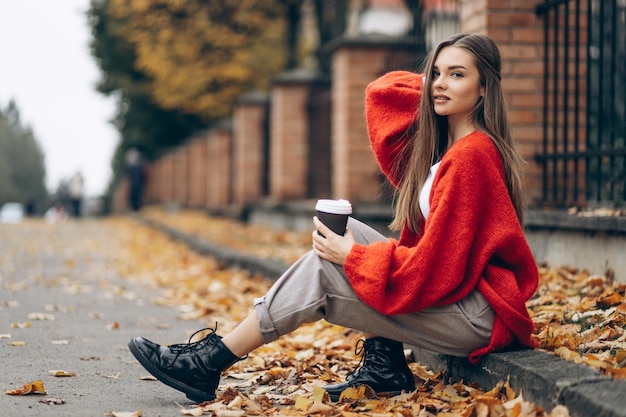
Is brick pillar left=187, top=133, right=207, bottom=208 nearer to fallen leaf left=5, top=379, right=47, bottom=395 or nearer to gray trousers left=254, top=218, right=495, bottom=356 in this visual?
fallen leaf left=5, top=379, right=47, bottom=395

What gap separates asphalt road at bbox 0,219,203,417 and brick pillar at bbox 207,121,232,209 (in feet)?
35.4

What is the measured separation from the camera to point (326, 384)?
4.59 metres

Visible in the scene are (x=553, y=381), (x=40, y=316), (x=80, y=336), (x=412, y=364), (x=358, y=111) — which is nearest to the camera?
(x=553, y=381)

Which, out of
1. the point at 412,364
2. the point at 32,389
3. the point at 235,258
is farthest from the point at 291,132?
the point at 32,389

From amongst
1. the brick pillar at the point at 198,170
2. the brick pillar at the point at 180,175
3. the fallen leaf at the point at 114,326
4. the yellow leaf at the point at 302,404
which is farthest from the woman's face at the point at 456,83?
the brick pillar at the point at 180,175

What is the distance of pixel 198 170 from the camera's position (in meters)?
27.6

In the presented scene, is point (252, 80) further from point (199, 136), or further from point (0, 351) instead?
point (0, 351)

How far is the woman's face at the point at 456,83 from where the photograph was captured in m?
4.02

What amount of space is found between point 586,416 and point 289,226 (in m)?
11.5

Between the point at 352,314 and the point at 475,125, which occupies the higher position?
the point at 475,125

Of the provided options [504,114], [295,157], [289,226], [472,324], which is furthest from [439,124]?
[295,157]

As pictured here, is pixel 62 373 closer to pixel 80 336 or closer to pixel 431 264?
pixel 80 336

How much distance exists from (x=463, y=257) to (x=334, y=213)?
0.52m

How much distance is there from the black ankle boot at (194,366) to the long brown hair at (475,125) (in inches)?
35.1
